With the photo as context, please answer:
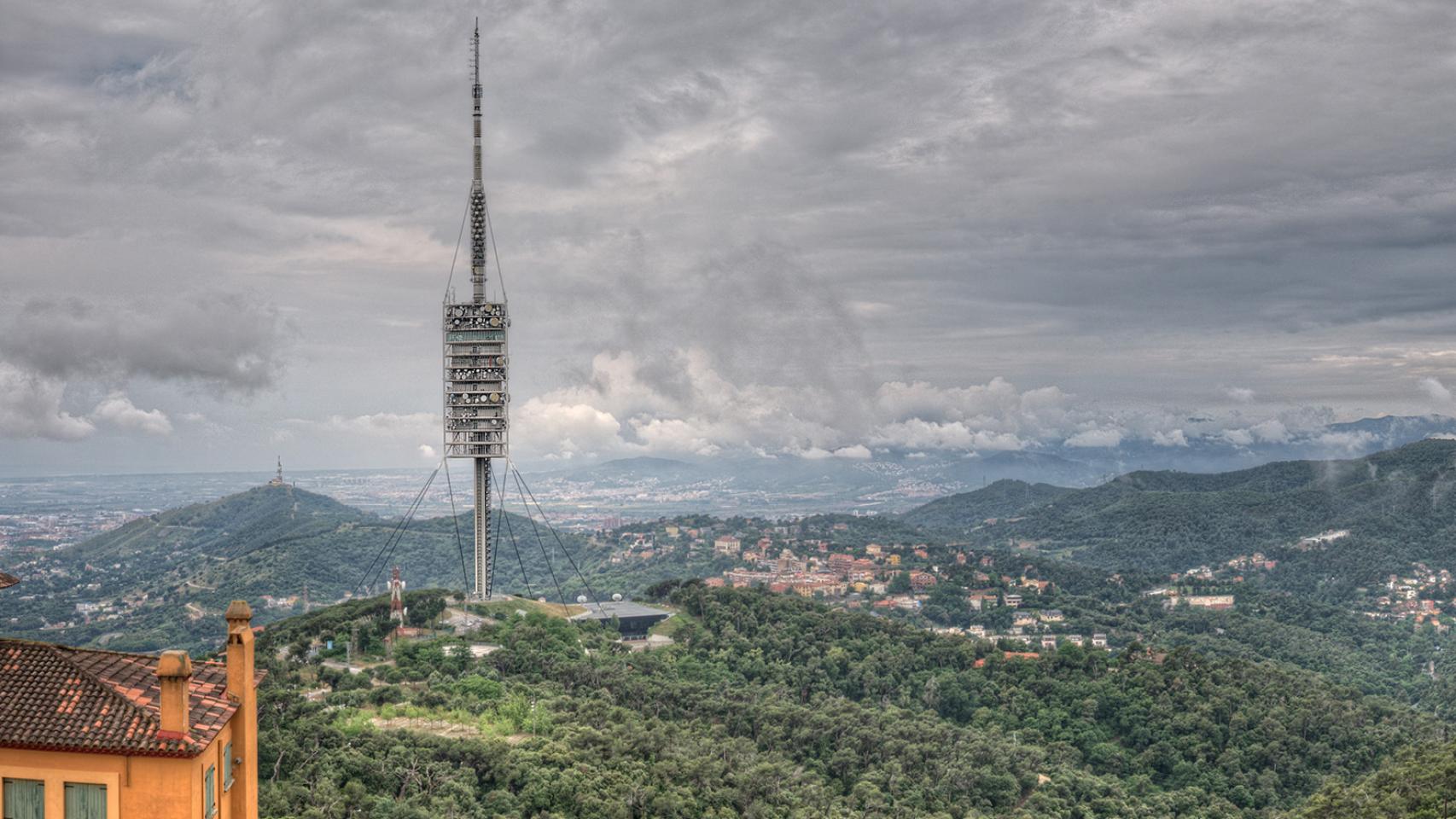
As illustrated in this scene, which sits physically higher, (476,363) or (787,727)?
(476,363)

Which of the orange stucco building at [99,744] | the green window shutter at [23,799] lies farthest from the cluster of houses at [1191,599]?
the green window shutter at [23,799]

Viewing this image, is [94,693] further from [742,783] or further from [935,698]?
[935,698]

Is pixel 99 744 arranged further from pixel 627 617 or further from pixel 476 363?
pixel 627 617

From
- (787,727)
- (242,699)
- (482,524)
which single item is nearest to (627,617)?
(482,524)

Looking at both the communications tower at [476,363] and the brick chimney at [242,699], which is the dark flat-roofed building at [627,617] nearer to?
the communications tower at [476,363]

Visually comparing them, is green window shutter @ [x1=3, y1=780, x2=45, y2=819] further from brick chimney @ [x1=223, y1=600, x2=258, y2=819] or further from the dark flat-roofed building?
the dark flat-roofed building

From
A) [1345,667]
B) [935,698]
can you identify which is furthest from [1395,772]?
[1345,667]

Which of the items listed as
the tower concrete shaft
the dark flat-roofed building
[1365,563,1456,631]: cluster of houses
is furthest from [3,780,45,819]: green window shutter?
[1365,563,1456,631]: cluster of houses
